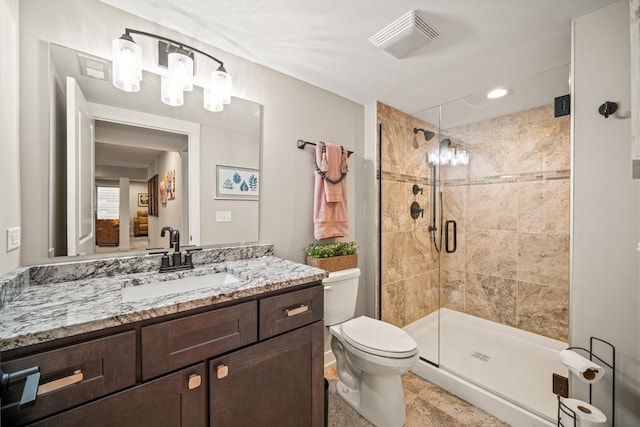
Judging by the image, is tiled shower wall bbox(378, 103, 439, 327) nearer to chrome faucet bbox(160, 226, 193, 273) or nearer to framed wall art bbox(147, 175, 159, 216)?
chrome faucet bbox(160, 226, 193, 273)

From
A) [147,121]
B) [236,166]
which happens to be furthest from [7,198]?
[236,166]

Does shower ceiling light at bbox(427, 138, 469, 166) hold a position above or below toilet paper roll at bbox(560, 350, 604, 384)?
above

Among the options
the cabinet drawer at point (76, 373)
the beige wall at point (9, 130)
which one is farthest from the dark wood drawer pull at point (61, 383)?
the beige wall at point (9, 130)

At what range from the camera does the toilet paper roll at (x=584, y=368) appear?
3.96 ft

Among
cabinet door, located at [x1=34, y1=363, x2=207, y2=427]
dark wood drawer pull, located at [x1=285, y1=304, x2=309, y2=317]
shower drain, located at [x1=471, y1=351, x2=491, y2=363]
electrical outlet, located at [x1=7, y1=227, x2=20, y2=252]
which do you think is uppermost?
electrical outlet, located at [x1=7, y1=227, x2=20, y2=252]

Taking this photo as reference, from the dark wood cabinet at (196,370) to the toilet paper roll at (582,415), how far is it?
116 centimetres

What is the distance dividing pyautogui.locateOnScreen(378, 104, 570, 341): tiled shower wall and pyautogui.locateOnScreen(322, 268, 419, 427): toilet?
2.26 feet

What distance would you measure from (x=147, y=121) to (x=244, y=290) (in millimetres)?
1075

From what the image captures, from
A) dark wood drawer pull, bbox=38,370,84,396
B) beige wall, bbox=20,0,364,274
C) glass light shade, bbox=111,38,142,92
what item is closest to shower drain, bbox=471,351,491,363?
beige wall, bbox=20,0,364,274

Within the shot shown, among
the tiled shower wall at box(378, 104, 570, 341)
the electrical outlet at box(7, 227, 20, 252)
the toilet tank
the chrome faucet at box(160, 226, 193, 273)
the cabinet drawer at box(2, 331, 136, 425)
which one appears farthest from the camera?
the tiled shower wall at box(378, 104, 570, 341)

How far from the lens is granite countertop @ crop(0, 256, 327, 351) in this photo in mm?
735

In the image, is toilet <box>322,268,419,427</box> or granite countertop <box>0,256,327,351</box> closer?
granite countertop <box>0,256,327,351</box>

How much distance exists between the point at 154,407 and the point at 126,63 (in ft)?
4.79

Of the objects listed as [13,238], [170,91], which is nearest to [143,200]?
[13,238]
